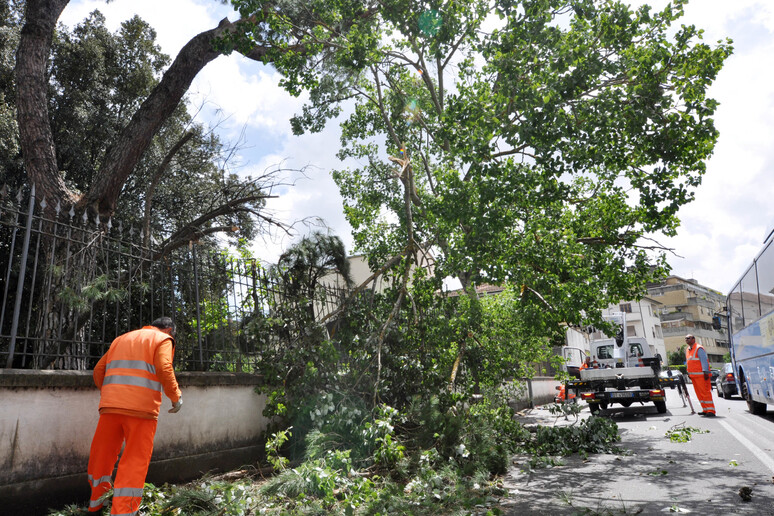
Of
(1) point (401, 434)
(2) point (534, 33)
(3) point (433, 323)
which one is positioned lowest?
(1) point (401, 434)

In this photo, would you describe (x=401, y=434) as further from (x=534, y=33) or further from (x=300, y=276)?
(x=534, y=33)

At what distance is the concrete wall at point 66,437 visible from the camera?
15.3 feet

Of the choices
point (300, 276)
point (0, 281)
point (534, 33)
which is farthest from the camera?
point (0, 281)

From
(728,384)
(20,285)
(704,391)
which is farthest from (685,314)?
(20,285)

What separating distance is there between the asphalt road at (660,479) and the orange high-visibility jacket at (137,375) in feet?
11.4

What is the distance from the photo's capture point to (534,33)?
8.09m

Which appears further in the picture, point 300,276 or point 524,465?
point 300,276

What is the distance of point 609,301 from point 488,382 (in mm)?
3812

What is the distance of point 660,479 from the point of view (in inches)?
238

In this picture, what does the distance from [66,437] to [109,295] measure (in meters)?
1.69

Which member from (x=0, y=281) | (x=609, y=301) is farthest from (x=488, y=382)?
(x=0, y=281)

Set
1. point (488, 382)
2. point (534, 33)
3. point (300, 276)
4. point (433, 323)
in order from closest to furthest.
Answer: point (534, 33) < point (300, 276) < point (433, 323) < point (488, 382)

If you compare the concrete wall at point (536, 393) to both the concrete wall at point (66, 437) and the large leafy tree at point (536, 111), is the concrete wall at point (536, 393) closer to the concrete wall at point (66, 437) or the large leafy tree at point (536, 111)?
the large leafy tree at point (536, 111)

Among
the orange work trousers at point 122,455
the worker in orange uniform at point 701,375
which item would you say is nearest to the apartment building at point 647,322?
the worker in orange uniform at point 701,375
